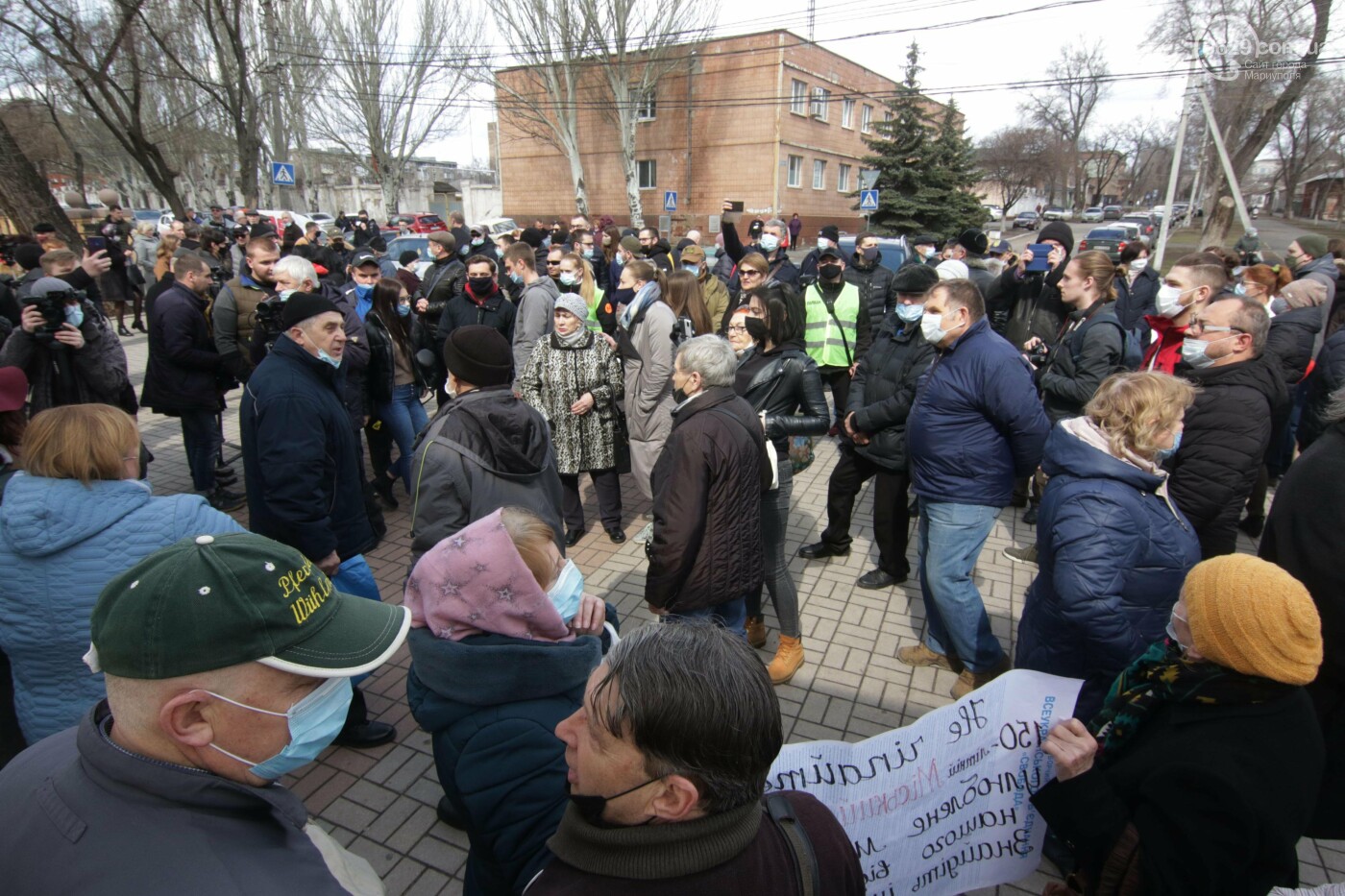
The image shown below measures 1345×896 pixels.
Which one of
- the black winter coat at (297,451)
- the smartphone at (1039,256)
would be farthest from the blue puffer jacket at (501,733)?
the smartphone at (1039,256)

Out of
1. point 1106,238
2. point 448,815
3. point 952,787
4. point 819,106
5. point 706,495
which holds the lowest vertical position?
point 448,815

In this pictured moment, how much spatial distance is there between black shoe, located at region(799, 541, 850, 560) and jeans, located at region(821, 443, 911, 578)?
2cm

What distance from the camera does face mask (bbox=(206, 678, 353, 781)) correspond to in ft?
4.04

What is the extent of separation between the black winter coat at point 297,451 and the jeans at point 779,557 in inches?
78.7

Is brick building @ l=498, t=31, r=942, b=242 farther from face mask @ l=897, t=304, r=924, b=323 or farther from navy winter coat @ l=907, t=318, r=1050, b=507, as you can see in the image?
navy winter coat @ l=907, t=318, r=1050, b=507

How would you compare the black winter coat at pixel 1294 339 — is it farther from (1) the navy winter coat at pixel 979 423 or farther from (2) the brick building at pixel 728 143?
(2) the brick building at pixel 728 143

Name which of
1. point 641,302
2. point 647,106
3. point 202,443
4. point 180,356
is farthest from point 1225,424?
point 647,106

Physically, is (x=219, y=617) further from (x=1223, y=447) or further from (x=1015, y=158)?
(x=1015, y=158)

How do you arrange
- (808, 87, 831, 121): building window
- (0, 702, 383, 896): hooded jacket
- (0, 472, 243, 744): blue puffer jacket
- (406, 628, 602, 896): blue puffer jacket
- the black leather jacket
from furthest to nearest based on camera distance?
(808, 87, 831, 121): building window < the black leather jacket < (0, 472, 243, 744): blue puffer jacket < (406, 628, 602, 896): blue puffer jacket < (0, 702, 383, 896): hooded jacket

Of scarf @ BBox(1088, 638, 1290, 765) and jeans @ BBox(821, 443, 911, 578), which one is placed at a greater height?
scarf @ BBox(1088, 638, 1290, 765)

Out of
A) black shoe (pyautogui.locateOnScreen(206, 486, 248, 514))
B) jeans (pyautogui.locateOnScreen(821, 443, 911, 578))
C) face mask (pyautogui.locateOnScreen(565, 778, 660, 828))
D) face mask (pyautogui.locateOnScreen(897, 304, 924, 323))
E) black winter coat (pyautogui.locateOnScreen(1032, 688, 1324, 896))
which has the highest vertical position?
face mask (pyautogui.locateOnScreen(897, 304, 924, 323))

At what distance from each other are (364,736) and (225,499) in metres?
3.58

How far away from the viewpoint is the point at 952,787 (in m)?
2.01

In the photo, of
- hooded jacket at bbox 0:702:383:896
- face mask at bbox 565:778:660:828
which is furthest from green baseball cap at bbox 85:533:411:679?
face mask at bbox 565:778:660:828
